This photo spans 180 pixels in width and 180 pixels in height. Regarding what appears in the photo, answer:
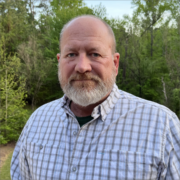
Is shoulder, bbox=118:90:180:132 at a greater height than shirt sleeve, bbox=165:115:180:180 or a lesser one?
greater

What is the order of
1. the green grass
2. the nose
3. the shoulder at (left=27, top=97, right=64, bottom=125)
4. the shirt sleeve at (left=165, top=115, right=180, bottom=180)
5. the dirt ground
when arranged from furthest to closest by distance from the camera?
1. the dirt ground
2. the green grass
3. the shoulder at (left=27, top=97, right=64, bottom=125)
4. the nose
5. the shirt sleeve at (left=165, top=115, right=180, bottom=180)

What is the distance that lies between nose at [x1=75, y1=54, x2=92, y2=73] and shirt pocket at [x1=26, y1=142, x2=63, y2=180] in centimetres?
64

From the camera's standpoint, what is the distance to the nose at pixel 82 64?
4.68ft

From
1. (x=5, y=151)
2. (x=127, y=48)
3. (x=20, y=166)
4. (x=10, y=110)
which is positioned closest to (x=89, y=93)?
(x=20, y=166)

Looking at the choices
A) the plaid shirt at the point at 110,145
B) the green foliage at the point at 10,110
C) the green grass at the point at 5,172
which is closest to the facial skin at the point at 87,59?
the plaid shirt at the point at 110,145

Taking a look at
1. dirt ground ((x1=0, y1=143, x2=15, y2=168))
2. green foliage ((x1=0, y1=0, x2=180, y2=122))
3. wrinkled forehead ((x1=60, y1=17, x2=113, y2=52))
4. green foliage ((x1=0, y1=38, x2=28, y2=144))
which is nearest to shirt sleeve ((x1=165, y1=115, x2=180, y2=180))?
wrinkled forehead ((x1=60, y1=17, x2=113, y2=52))

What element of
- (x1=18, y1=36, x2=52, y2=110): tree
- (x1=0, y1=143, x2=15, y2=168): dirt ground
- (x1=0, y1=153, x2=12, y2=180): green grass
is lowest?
(x1=0, y1=143, x2=15, y2=168): dirt ground

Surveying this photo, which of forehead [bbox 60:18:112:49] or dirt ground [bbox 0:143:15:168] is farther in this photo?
dirt ground [bbox 0:143:15:168]

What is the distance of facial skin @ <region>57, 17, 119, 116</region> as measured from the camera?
4.77ft

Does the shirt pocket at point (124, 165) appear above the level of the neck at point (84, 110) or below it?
below

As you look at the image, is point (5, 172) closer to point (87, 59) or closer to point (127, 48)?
point (87, 59)

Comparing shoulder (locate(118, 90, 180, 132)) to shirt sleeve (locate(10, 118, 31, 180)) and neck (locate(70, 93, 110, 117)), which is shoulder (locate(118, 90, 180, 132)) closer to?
neck (locate(70, 93, 110, 117))

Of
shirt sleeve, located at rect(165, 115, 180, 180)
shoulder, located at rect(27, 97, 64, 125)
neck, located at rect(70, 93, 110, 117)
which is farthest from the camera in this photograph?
shoulder, located at rect(27, 97, 64, 125)

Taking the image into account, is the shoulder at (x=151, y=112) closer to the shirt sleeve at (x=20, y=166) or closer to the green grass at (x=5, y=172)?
the shirt sleeve at (x=20, y=166)
